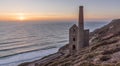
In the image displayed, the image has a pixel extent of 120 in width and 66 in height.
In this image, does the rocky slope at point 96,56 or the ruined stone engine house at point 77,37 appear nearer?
the rocky slope at point 96,56

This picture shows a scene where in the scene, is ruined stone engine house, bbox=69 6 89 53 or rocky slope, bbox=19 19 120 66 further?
ruined stone engine house, bbox=69 6 89 53

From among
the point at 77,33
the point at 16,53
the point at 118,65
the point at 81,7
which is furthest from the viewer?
the point at 16,53

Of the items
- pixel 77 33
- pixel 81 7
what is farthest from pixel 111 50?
pixel 81 7

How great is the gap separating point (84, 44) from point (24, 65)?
1798 cm

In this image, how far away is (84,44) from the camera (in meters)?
45.4

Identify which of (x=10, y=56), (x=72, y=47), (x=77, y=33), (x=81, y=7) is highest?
(x=81, y=7)

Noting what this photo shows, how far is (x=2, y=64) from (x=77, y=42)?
79.3 ft

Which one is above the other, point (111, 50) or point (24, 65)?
point (111, 50)

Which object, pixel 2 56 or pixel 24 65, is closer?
pixel 24 65

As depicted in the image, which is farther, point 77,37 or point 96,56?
point 77,37

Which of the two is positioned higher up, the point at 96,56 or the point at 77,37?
the point at 77,37

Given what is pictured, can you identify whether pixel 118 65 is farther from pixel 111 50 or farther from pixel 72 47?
pixel 72 47

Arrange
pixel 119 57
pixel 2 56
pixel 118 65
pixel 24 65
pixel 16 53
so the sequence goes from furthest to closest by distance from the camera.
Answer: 1. pixel 16 53
2. pixel 2 56
3. pixel 24 65
4. pixel 119 57
5. pixel 118 65

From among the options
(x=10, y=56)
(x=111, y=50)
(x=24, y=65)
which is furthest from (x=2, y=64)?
(x=111, y=50)
